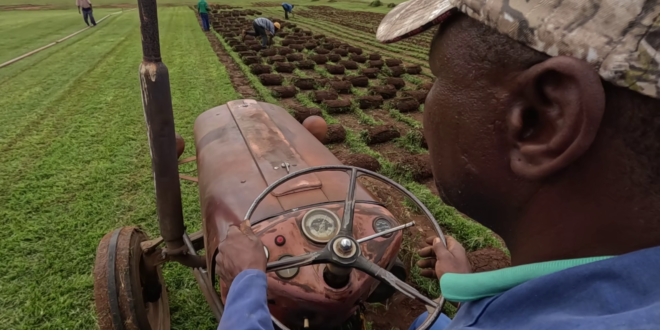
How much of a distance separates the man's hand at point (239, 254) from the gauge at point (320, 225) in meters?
0.39

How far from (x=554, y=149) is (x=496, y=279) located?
265 millimetres

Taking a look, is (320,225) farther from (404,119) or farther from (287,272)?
(404,119)

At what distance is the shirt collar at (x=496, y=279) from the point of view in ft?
2.43

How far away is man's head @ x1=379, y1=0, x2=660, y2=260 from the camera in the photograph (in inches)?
25.5

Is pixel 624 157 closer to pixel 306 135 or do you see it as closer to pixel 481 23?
pixel 481 23

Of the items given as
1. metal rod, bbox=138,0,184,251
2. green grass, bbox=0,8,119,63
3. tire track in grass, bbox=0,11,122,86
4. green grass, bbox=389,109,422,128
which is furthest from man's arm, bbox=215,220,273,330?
green grass, bbox=0,8,119,63

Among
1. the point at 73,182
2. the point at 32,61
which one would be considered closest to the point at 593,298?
the point at 73,182

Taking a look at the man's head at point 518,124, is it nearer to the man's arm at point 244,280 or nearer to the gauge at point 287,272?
the man's arm at point 244,280

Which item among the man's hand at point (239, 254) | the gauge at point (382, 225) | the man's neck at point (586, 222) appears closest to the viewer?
the man's neck at point (586, 222)

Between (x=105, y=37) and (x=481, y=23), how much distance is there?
17.7 metres

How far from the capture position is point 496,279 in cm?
80

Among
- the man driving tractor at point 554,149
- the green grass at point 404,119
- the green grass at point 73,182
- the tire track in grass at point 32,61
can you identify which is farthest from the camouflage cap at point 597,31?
the tire track in grass at point 32,61

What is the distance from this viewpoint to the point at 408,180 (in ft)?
16.4

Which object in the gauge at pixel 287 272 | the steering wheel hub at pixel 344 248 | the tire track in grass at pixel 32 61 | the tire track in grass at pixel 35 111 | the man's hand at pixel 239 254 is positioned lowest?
the tire track in grass at pixel 32 61
